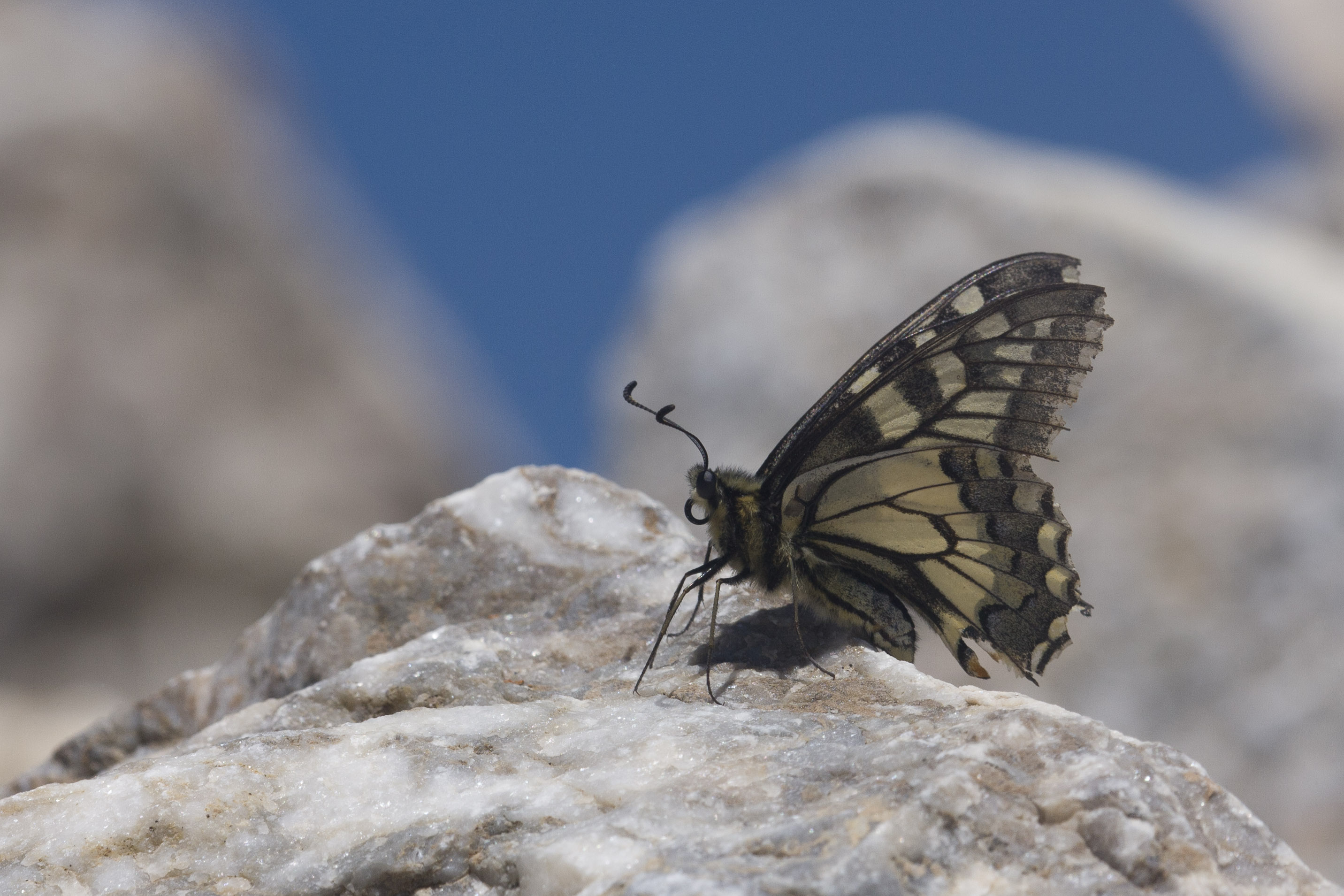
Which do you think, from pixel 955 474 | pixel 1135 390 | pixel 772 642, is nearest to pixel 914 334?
pixel 955 474

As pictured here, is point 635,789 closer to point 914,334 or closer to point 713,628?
point 713,628

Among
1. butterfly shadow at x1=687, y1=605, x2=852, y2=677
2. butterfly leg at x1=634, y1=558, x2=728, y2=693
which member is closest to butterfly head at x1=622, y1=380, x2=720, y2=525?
butterfly leg at x1=634, y1=558, x2=728, y2=693

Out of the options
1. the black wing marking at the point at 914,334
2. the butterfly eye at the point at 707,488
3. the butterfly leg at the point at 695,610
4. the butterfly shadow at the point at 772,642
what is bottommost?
the butterfly shadow at the point at 772,642

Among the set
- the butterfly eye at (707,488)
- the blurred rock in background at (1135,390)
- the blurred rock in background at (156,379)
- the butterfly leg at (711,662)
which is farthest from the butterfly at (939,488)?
the blurred rock in background at (156,379)

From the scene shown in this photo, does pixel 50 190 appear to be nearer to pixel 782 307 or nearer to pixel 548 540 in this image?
pixel 782 307

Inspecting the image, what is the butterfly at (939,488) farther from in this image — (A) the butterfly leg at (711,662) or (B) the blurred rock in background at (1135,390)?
(B) the blurred rock in background at (1135,390)

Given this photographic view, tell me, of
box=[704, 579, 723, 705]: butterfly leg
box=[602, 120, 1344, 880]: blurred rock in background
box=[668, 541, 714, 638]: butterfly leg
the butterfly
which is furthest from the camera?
box=[602, 120, 1344, 880]: blurred rock in background

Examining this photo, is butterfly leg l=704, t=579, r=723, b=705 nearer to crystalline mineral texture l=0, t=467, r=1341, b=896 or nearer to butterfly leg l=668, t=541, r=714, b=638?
crystalline mineral texture l=0, t=467, r=1341, b=896

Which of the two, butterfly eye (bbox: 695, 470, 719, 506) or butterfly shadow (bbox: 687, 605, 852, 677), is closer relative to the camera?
butterfly shadow (bbox: 687, 605, 852, 677)
